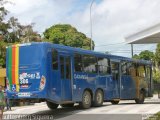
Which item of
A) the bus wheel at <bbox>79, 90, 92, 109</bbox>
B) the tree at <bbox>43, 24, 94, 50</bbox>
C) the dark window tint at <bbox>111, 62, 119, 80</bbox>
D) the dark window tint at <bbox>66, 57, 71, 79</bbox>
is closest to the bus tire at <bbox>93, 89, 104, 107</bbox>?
the bus wheel at <bbox>79, 90, 92, 109</bbox>

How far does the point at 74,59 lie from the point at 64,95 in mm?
1920

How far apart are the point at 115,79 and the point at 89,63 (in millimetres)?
3348

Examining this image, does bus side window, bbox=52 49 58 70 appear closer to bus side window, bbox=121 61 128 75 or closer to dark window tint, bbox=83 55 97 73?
dark window tint, bbox=83 55 97 73

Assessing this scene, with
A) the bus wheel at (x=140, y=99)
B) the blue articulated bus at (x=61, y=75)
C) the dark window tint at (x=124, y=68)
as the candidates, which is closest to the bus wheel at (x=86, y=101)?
the blue articulated bus at (x=61, y=75)

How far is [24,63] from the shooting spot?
18.7 meters

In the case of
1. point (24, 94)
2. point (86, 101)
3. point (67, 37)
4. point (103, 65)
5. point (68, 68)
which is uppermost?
point (67, 37)

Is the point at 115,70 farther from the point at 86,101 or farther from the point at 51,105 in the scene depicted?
the point at 51,105

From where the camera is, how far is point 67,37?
202 feet

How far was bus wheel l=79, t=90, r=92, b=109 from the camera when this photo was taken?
21156mm

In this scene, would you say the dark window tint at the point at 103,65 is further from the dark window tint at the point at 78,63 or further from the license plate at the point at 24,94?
the license plate at the point at 24,94

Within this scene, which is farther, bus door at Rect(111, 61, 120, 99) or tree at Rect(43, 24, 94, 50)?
tree at Rect(43, 24, 94, 50)

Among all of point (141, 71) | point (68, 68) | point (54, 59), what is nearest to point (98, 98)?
point (68, 68)

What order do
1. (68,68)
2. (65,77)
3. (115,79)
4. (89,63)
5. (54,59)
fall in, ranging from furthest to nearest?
(115,79), (89,63), (68,68), (65,77), (54,59)

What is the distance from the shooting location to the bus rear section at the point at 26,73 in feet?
59.5
